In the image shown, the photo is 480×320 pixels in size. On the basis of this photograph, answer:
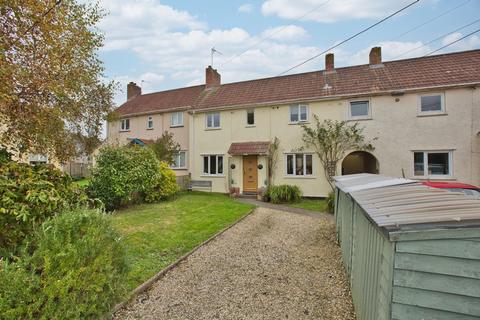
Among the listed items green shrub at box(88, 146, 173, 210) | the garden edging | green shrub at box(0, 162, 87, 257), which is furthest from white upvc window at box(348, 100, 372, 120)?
green shrub at box(0, 162, 87, 257)

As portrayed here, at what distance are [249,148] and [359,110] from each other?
695 centimetres

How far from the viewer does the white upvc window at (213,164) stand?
57.1 feet

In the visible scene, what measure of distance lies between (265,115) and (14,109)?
41.7ft

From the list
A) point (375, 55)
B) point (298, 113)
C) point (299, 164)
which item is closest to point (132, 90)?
point (298, 113)

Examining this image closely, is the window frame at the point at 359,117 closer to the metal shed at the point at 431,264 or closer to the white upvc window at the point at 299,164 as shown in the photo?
the white upvc window at the point at 299,164

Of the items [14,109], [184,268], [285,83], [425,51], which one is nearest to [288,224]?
[184,268]

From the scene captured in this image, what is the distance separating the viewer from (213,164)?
1772cm

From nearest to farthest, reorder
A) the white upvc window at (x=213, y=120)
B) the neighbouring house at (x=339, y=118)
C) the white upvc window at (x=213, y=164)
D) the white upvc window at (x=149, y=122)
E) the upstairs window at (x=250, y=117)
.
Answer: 1. the neighbouring house at (x=339, y=118)
2. the upstairs window at (x=250, y=117)
3. the white upvc window at (x=213, y=164)
4. the white upvc window at (x=213, y=120)
5. the white upvc window at (x=149, y=122)

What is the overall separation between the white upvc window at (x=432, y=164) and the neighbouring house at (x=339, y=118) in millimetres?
43

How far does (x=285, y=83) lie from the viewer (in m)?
17.6

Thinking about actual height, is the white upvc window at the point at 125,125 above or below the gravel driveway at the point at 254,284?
above

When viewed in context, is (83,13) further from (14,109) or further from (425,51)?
(425,51)

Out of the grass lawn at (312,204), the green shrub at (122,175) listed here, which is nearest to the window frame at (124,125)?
the green shrub at (122,175)

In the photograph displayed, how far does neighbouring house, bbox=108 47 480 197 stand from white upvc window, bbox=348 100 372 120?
0.05 metres
